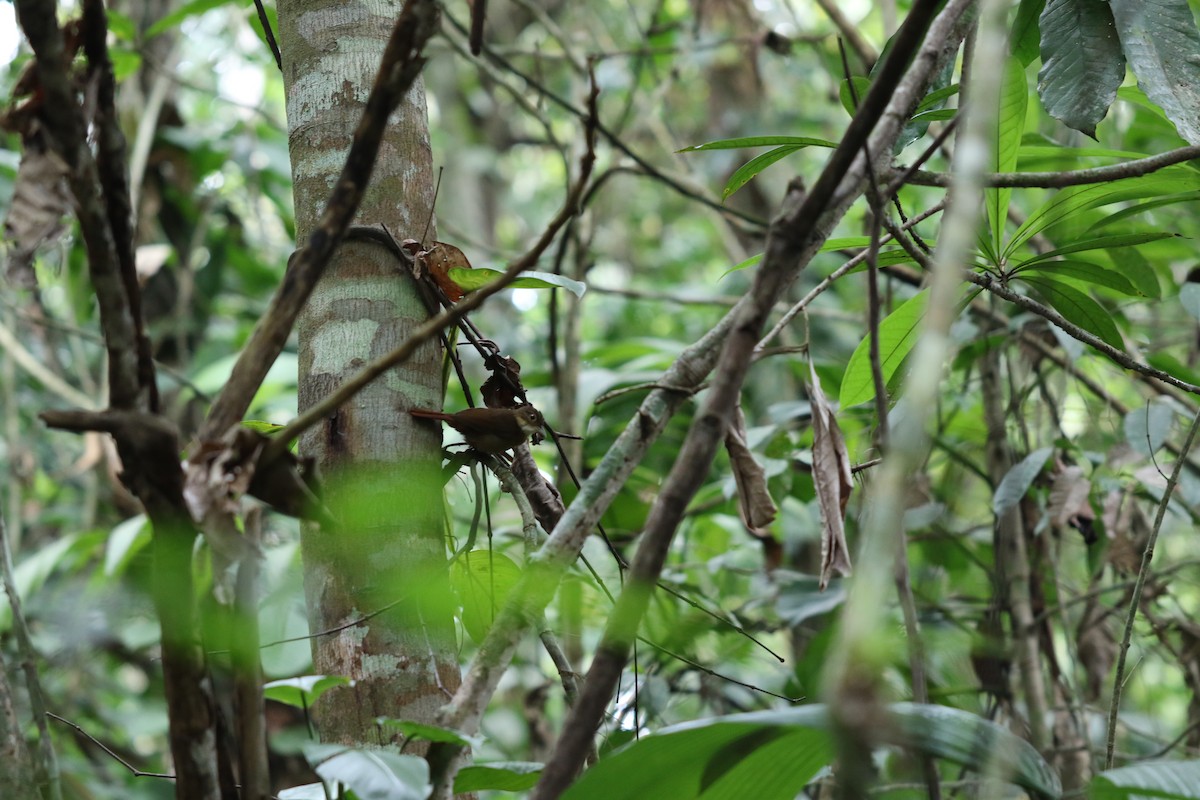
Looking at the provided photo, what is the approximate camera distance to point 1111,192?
104 centimetres

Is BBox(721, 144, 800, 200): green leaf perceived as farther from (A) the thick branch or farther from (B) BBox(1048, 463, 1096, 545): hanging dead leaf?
(B) BBox(1048, 463, 1096, 545): hanging dead leaf

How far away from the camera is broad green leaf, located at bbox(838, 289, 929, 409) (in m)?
1.04

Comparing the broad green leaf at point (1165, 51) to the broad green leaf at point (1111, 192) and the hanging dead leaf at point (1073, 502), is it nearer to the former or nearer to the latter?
the broad green leaf at point (1111, 192)

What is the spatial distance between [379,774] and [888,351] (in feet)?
2.43

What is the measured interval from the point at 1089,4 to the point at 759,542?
1.12 metres

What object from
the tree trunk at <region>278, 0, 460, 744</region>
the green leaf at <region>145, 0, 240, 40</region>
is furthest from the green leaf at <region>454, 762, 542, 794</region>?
the green leaf at <region>145, 0, 240, 40</region>

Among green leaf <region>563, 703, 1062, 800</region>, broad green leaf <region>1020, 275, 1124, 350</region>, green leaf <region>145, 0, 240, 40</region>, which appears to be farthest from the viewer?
green leaf <region>145, 0, 240, 40</region>

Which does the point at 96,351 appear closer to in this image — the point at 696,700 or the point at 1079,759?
the point at 696,700

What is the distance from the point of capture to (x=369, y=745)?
73 centimetres

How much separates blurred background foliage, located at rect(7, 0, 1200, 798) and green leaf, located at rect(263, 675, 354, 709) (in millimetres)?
120

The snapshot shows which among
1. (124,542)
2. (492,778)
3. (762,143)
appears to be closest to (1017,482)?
(762,143)

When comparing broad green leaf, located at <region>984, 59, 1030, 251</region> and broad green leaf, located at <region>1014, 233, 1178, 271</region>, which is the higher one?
broad green leaf, located at <region>984, 59, 1030, 251</region>

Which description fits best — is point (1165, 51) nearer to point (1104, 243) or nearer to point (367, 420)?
point (1104, 243)

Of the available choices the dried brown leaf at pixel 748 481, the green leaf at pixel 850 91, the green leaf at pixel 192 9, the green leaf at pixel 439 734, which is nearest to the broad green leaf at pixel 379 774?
the green leaf at pixel 439 734
